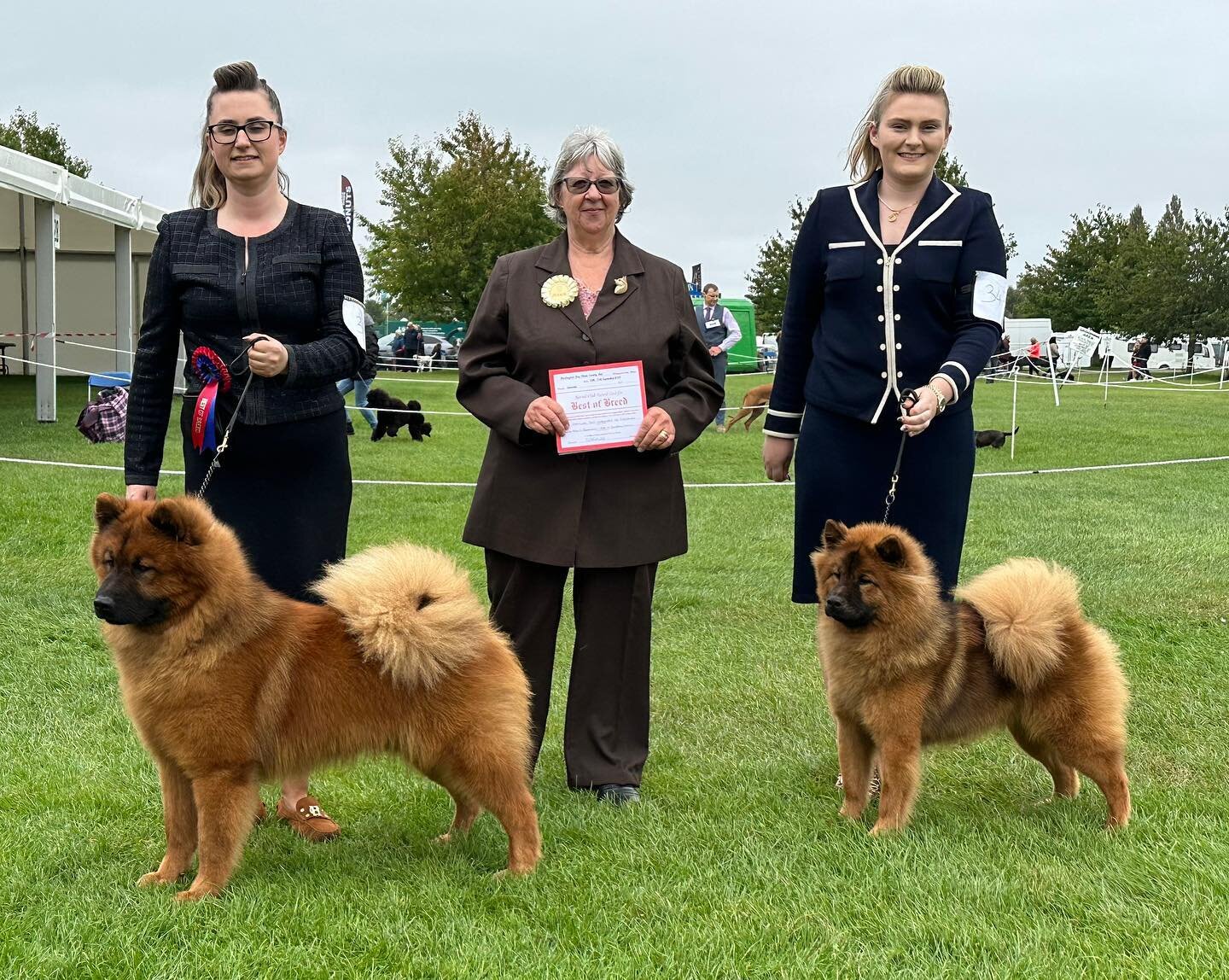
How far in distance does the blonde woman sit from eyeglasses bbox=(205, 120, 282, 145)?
70.6 inches

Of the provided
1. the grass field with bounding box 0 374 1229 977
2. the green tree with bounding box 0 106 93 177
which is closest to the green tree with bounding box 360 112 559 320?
the green tree with bounding box 0 106 93 177

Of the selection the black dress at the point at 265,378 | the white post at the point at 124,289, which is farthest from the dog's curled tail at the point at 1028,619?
the white post at the point at 124,289

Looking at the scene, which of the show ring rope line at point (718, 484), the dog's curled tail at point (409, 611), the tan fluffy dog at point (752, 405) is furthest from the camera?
the tan fluffy dog at point (752, 405)

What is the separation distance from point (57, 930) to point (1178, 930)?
112 inches

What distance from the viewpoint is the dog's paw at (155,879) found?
3129 millimetres

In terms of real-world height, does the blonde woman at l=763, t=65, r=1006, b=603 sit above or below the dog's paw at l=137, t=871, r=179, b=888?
above

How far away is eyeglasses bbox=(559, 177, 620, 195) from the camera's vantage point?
371cm

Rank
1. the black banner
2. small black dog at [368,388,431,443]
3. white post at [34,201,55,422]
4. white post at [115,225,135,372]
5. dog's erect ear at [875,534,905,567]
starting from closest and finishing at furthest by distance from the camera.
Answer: dog's erect ear at [875,534,905,567]
white post at [34,201,55,422]
small black dog at [368,388,431,443]
white post at [115,225,135,372]
the black banner

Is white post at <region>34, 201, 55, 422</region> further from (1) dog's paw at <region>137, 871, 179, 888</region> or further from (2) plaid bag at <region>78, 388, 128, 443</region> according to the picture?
(1) dog's paw at <region>137, 871, 179, 888</region>

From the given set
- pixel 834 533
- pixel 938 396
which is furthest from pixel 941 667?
pixel 938 396

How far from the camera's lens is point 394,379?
27438 mm

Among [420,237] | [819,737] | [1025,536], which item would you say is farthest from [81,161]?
[819,737]

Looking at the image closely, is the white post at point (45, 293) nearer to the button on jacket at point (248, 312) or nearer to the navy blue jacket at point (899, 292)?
the button on jacket at point (248, 312)

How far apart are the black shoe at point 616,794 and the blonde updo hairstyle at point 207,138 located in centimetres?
229
